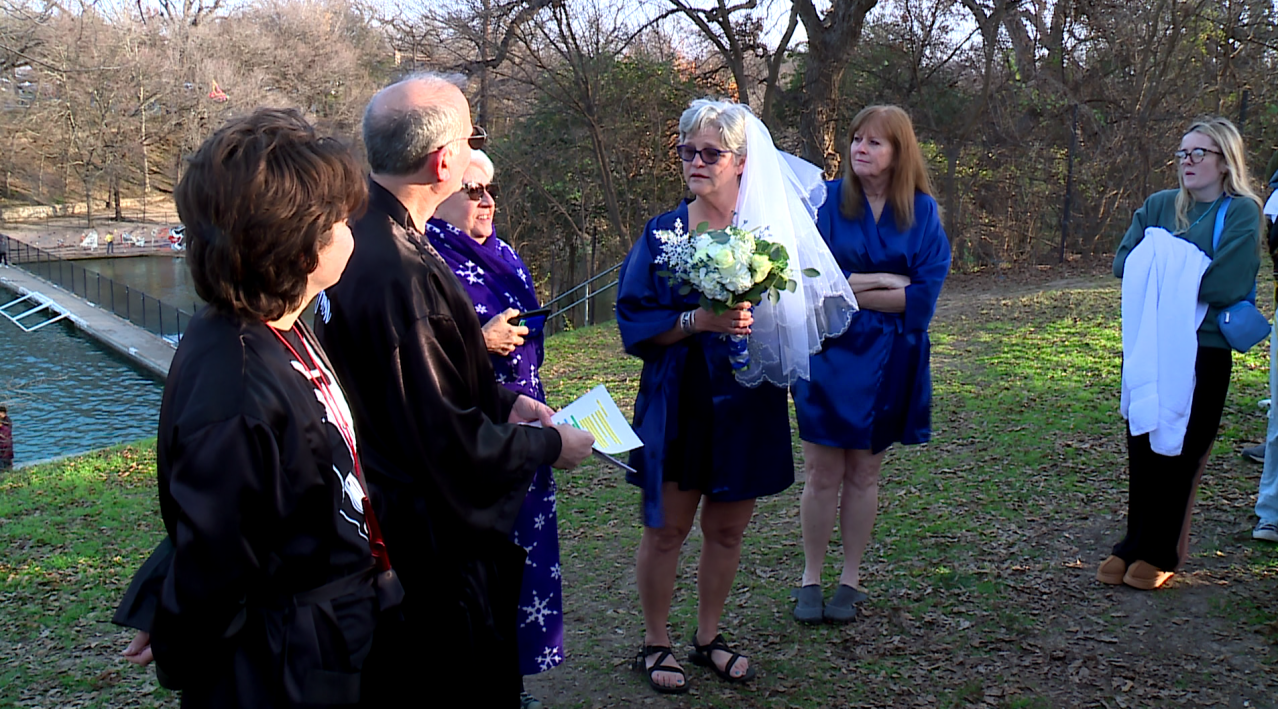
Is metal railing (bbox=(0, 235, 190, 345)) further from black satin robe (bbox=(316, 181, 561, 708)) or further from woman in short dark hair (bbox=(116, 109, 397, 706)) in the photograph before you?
woman in short dark hair (bbox=(116, 109, 397, 706))

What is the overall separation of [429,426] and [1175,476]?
331 cm

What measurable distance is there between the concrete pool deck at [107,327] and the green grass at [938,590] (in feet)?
68.5

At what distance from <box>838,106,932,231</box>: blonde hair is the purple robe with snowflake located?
1.65m

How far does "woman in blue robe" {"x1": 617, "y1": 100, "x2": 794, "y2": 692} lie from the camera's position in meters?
3.39

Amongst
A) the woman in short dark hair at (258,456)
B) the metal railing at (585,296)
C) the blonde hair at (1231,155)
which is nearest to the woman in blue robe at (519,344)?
the woman in short dark hair at (258,456)

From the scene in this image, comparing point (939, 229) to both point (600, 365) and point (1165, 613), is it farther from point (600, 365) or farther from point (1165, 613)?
point (600, 365)

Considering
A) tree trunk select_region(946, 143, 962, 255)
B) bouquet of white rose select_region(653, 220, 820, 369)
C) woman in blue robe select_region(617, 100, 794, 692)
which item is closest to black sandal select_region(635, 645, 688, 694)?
woman in blue robe select_region(617, 100, 794, 692)

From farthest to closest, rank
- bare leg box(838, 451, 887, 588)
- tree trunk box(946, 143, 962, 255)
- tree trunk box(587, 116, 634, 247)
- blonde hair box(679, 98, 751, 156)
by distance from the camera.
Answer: tree trunk box(587, 116, 634, 247) → tree trunk box(946, 143, 962, 255) → bare leg box(838, 451, 887, 588) → blonde hair box(679, 98, 751, 156)

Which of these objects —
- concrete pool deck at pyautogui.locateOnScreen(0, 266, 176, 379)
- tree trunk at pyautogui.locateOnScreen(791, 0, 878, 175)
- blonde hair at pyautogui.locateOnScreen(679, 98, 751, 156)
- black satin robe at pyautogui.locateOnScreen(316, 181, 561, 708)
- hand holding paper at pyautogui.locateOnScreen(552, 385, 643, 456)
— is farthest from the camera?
concrete pool deck at pyautogui.locateOnScreen(0, 266, 176, 379)

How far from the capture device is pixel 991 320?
1197cm

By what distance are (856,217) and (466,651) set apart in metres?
2.50

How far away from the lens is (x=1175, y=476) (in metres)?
4.07

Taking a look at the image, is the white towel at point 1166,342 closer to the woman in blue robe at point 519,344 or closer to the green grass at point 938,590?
the green grass at point 938,590

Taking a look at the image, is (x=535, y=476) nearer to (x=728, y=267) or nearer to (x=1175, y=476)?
(x=728, y=267)
